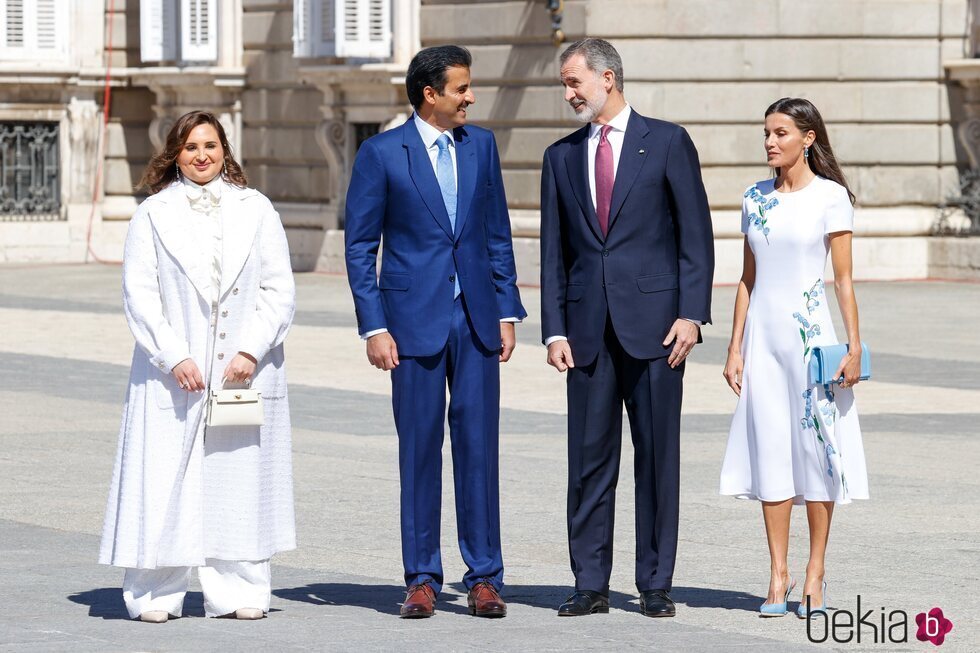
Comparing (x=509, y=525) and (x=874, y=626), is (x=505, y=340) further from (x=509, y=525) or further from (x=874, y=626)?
(x=509, y=525)

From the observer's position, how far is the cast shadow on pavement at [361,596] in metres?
7.75

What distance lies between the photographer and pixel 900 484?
424 inches

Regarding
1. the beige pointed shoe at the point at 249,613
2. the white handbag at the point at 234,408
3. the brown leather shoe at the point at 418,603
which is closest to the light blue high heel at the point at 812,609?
the brown leather shoe at the point at 418,603

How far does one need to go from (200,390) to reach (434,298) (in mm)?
859

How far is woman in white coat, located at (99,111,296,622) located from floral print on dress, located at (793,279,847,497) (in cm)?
179

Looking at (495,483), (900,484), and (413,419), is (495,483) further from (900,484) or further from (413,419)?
(900,484)

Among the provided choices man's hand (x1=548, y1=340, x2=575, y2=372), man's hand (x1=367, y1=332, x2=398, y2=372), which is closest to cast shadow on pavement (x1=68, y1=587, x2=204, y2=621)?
man's hand (x1=367, y1=332, x2=398, y2=372)

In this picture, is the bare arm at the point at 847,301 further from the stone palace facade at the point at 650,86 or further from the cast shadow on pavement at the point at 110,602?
the stone palace facade at the point at 650,86

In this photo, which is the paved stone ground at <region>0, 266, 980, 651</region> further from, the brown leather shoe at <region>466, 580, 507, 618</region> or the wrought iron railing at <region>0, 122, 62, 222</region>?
the wrought iron railing at <region>0, 122, 62, 222</region>

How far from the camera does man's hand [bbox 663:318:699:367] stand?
763 cm

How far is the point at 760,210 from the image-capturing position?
7625 mm

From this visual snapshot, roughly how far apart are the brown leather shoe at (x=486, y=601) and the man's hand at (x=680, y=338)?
1.00 metres

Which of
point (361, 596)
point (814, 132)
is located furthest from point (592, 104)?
point (361, 596)

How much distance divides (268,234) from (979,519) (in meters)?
3.67
